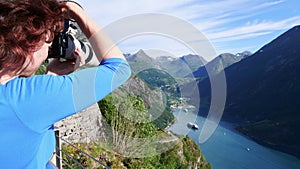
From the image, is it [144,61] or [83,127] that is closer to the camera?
[144,61]

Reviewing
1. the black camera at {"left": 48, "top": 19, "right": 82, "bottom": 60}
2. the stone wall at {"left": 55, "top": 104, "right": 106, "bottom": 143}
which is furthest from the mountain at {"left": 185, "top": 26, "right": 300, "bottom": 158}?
the black camera at {"left": 48, "top": 19, "right": 82, "bottom": 60}

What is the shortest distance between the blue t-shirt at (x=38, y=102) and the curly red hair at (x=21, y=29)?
0.04 m

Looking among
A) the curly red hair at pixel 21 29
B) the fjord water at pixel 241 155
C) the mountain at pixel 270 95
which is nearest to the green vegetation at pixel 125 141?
the curly red hair at pixel 21 29

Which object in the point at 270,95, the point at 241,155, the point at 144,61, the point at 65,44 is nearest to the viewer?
the point at 65,44

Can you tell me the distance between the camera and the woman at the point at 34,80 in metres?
0.53

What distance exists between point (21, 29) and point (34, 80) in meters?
0.09

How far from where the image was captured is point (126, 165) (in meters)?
8.34

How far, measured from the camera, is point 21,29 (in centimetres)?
53

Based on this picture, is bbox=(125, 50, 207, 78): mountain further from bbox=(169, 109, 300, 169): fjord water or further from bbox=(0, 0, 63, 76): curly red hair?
bbox=(169, 109, 300, 169): fjord water

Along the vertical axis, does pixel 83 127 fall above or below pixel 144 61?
below

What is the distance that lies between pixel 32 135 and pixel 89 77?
0.51 feet

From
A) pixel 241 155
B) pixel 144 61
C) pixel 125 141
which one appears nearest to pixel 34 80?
pixel 144 61

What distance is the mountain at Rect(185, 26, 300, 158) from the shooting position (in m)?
54.3

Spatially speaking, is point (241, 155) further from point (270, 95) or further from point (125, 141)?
point (125, 141)
